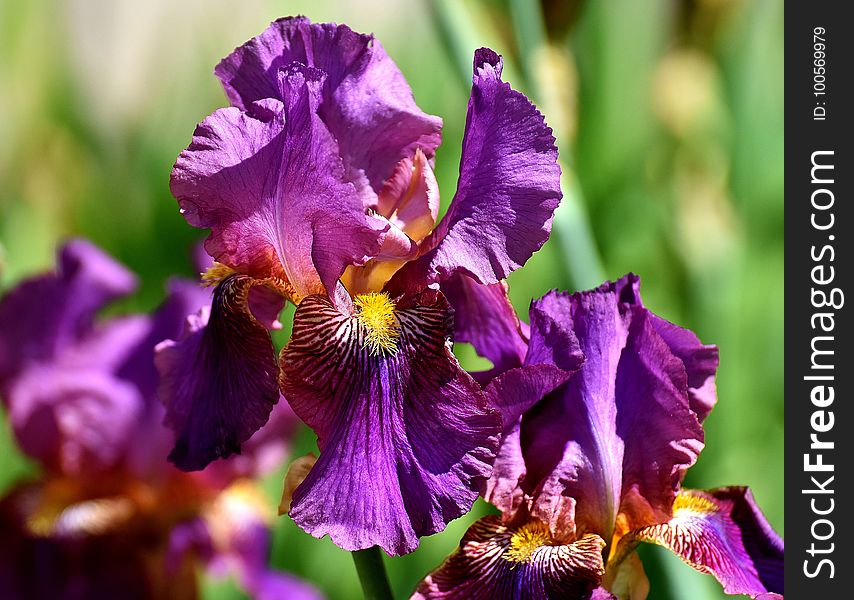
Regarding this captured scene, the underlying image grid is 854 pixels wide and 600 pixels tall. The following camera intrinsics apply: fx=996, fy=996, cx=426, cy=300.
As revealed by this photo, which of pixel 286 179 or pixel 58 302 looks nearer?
pixel 286 179

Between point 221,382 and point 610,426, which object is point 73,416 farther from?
point 610,426

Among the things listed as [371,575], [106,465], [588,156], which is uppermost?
[588,156]

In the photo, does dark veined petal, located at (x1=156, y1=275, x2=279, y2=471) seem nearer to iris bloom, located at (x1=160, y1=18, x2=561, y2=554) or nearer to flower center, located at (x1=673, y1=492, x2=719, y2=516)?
iris bloom, located at (x1=160, y1=18, x2=561, y2=554)

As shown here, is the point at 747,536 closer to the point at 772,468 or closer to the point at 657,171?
the point at 772,468

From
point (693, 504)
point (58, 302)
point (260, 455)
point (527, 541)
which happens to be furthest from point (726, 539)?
point (58, 302)

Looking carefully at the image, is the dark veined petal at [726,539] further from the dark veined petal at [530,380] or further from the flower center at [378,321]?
the flower center at [378,321]

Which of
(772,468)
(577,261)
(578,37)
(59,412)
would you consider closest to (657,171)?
(578,37)

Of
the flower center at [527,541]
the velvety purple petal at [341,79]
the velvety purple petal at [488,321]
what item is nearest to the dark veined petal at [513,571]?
the flower center at [527,541]

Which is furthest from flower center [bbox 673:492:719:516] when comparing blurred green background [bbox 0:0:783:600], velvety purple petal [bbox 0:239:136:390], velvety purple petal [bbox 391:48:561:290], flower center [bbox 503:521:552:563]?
velvety purple petal [bbox 0:239:136:390]
